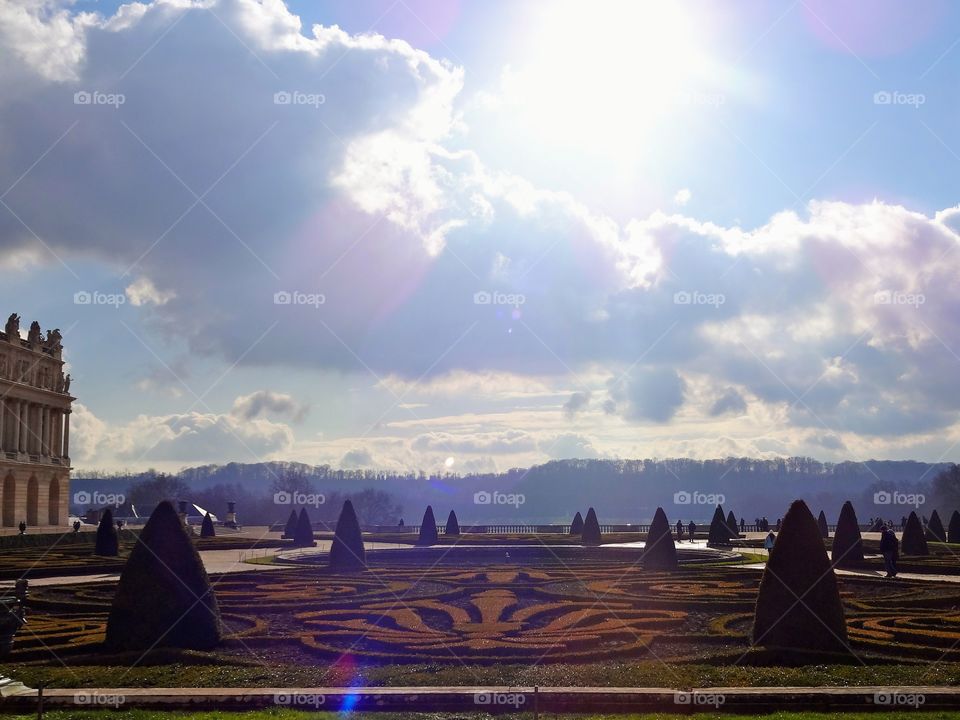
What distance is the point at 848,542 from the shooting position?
98.8 ft

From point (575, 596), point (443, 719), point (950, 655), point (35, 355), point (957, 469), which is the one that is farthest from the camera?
point (957, 469)

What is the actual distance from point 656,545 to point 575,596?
9059 millimetres

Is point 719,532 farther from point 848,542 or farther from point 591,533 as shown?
point 848,542

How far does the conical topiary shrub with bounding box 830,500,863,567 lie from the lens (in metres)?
30.0

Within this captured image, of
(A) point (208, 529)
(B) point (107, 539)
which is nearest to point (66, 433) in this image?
(A) point (208, 529)

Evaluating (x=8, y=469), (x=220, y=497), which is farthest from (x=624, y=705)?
(x=220, y=497)

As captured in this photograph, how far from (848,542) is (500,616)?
16324 millimetres

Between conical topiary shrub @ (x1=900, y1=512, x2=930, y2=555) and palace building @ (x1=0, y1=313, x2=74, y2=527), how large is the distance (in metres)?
60.6

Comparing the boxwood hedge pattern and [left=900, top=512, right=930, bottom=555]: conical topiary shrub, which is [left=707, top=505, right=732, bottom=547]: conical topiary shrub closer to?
[left=900, top=512, right=930, bottom=555]: conical topiary shrub

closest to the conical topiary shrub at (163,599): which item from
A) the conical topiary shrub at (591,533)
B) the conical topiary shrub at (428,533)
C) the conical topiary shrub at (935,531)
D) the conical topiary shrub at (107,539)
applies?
the conical topiary shrub at (107,539)

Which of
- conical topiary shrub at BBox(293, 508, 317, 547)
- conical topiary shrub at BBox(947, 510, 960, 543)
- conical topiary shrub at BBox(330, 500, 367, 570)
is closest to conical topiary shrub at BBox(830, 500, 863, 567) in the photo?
conical topiary shrub at BBox(330, 500, 367, 570)

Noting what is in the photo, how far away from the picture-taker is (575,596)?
→ 2181 cm

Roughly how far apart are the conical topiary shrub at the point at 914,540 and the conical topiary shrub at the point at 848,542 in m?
7.56

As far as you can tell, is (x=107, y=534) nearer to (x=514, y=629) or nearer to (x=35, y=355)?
(x=514, y=629)
